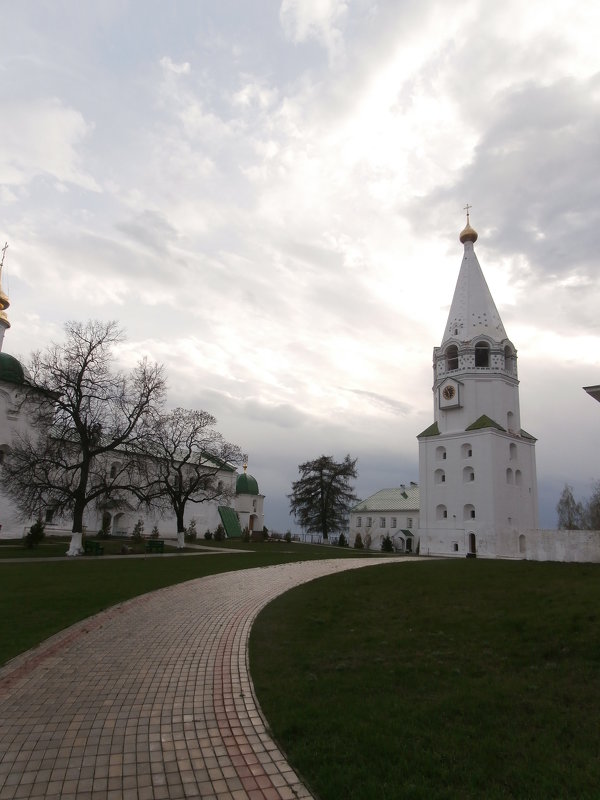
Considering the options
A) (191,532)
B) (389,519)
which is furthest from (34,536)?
(389,519)

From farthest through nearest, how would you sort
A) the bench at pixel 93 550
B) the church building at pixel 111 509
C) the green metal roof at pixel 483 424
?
the green metal roof at pixel 483 424 → the church building at pixel 111 509 → the bench at pixel 93 550

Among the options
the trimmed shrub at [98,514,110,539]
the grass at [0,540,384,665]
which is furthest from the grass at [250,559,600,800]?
the trimmed shrub at [98,514,110,539]

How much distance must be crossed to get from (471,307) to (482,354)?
4.41 metres

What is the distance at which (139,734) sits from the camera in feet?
16.7

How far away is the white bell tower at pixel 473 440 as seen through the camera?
41.7 meters

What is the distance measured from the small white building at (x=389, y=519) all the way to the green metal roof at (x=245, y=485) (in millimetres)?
13637

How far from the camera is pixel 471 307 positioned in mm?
46500

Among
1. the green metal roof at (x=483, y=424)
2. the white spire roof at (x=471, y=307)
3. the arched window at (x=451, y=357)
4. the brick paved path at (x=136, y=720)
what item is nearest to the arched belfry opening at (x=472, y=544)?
the green metal roof at (x=483, y=424)

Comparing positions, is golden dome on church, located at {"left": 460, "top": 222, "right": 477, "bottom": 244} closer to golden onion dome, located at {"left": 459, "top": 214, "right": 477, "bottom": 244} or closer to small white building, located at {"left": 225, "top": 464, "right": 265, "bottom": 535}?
golden onion dome, located at {"left": 459, "top": 214, "right": 477, "bottom": 244}

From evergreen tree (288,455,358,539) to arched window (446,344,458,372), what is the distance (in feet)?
61.7

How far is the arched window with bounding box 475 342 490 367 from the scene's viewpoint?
45625 mm

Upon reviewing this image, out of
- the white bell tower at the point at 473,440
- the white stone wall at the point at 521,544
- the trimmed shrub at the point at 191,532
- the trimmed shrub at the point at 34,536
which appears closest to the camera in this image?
the white stone wall at the point at 521,544

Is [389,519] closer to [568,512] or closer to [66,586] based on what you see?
[568,512]

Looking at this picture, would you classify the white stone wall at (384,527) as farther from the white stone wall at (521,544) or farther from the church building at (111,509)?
the white stone wall at (521,544)
